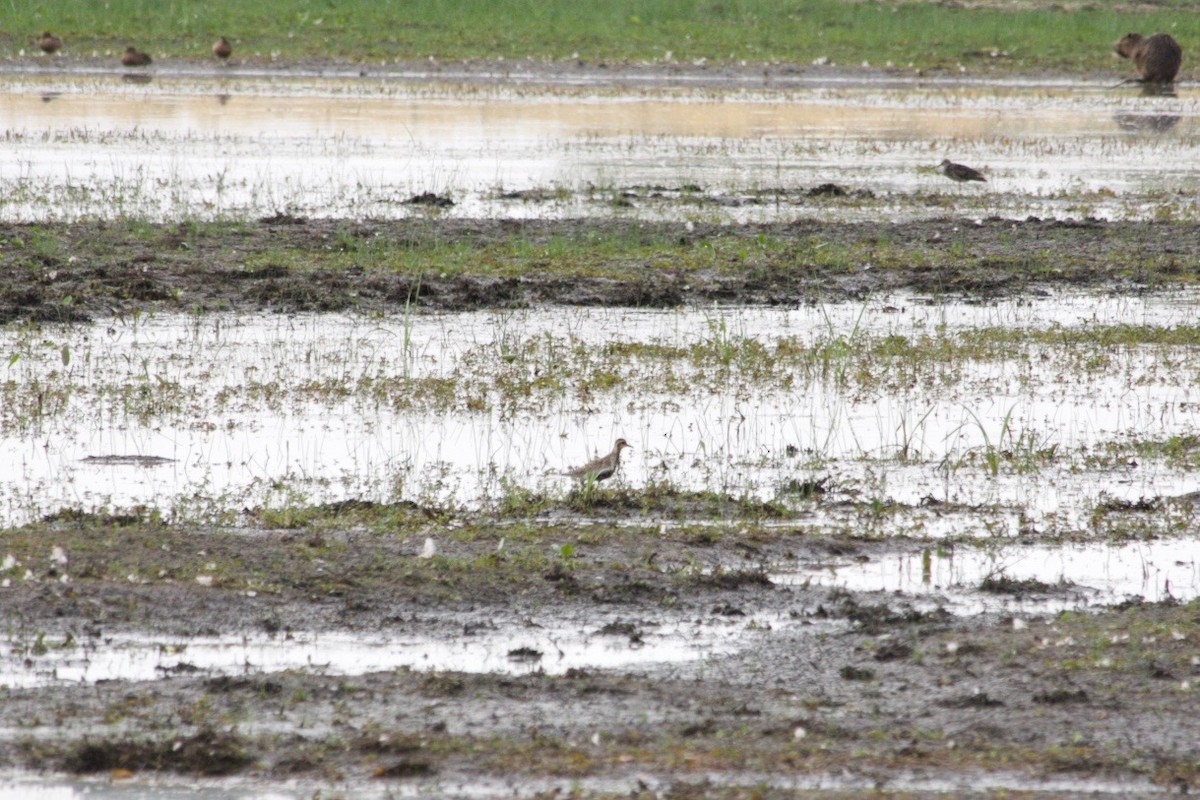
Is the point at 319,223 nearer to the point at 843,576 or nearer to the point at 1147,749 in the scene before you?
the point at 843,576

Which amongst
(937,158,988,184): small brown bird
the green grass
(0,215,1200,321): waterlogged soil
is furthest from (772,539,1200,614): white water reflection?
the green grass

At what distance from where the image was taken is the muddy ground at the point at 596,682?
461cm

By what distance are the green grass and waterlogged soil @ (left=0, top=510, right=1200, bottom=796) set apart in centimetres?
3238

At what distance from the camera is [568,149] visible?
888 inches

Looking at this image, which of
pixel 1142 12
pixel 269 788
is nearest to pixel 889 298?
pixel 269 788

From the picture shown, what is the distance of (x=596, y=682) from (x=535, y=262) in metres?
8.46

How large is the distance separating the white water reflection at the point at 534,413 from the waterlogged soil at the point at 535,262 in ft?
1.65

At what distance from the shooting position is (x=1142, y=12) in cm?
4994

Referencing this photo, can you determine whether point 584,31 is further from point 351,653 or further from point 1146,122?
point 351,653

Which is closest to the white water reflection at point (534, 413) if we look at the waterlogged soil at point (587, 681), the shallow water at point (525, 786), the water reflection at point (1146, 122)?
the waterlogged soil at point (587, 681)

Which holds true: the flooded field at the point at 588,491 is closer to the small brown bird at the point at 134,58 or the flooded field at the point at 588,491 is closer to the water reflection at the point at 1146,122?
the water reflection at the point at 1146,122

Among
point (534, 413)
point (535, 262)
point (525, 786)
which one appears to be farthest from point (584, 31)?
point (525, 786)

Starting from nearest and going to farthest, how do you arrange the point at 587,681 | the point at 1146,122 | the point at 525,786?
the point at 525,786 < the point at 587,681 < the point at 1146,122

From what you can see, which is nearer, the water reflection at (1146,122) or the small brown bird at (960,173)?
the small brown bird at (960,173)
